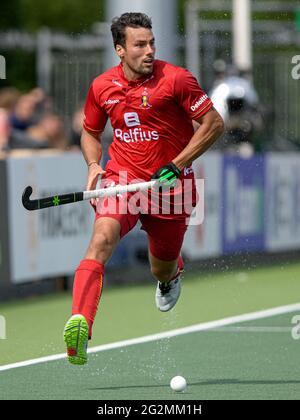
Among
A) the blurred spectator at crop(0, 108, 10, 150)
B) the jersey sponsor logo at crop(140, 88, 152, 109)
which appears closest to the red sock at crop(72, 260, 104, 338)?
the jersey sponsor logo at crop(140, 88, 152, 109)

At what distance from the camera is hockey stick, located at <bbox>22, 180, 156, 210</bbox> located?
9.60 m

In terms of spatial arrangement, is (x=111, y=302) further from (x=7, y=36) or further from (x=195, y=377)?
(x=7, y=36)

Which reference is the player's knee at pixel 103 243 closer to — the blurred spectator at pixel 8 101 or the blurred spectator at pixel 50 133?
the blurred spectator at pixel 50 133

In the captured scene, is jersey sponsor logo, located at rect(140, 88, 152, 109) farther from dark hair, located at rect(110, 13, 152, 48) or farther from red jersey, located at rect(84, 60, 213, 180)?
dark hair, located at rect(110, 13, 152, 48)

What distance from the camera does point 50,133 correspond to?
54.7ft

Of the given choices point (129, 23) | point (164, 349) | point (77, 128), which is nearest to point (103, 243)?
point (129, 23)

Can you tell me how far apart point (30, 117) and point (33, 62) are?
41.2 ft

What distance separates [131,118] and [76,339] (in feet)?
5.31

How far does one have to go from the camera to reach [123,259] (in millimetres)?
16531

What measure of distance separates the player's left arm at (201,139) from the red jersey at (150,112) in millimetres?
62

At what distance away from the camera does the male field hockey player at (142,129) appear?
31.6 feet

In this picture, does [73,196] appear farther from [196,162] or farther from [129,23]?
[196,162]

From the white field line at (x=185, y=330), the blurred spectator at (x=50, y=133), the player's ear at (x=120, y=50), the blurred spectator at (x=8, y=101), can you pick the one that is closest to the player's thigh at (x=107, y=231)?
the player's ear at (x=120, y=50)
